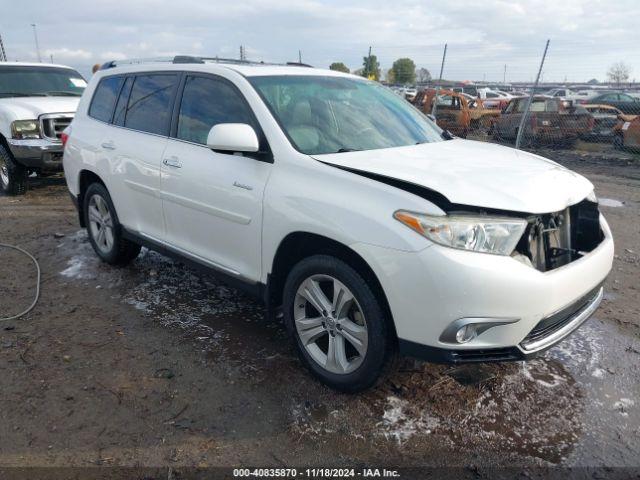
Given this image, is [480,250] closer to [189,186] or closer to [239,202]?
[239,202]

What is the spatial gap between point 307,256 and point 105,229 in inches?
108

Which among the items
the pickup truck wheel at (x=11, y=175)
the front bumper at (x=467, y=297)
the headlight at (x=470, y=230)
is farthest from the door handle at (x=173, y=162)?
the pickup truck wheel at (x=11, y=175)

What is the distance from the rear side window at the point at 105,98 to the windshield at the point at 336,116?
6.20ft

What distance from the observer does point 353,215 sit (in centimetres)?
262

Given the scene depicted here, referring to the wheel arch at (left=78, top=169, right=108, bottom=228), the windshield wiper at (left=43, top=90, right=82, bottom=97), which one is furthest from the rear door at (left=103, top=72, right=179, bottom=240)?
the windshield wiper at (left=43, top=90, right=82, bottom=97)

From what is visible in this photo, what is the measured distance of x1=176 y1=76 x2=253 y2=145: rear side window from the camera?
3432 millimetres

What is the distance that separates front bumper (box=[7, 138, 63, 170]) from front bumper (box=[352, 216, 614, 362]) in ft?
22.0

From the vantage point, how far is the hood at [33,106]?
7797mm

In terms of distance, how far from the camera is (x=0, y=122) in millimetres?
7898

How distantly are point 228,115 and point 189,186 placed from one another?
0.56 metres

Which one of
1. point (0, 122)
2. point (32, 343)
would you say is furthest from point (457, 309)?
point (0, 122)

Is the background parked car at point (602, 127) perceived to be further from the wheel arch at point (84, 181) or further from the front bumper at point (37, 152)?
the wheel arch at point (84, 181)

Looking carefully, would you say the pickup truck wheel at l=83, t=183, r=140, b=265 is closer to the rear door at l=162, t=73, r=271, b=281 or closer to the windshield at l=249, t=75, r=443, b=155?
the rear door at l=162, t=73, r=271, b=281

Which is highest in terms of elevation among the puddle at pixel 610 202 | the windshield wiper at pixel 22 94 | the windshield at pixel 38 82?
the windshield at pixel 38 82
